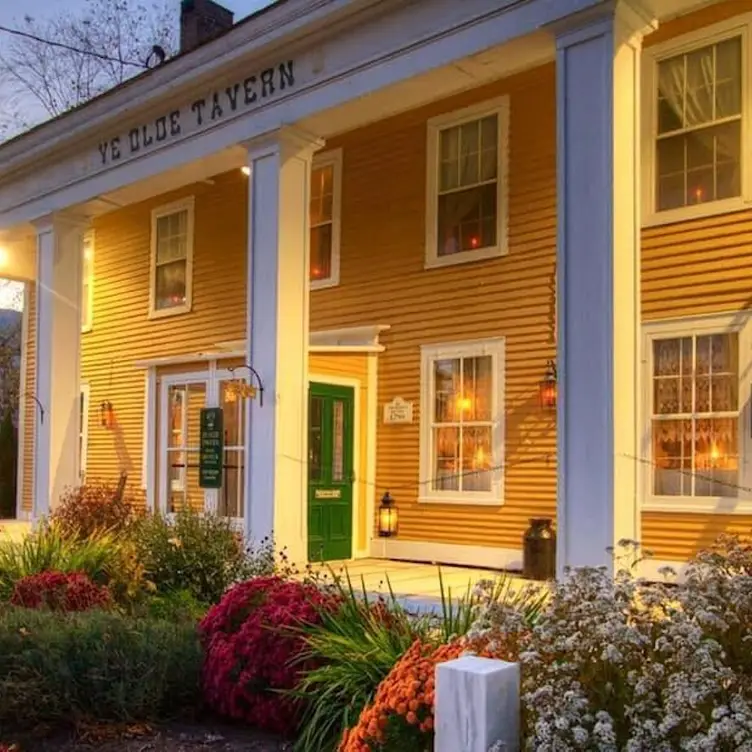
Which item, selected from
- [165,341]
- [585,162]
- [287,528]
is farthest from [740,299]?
[165,341]

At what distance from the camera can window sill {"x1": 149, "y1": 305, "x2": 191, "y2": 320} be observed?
14644mm

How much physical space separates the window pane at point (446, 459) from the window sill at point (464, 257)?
75.8 inches

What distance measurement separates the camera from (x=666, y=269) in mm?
9070

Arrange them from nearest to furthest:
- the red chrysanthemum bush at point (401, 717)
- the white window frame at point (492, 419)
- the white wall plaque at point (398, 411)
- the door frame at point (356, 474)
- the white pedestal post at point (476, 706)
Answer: the white pedestal post at point (476, 706), the red chrysanthemum bush at point (401, 717), the white window frame at point (492, 419), the white wall plaque at point (398, 411), the door frame at point (356, 474)

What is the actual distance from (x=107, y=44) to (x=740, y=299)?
23.2 meters

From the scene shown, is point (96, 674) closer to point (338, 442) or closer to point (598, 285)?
point (598, 285)

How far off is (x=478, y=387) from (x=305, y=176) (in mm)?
3042

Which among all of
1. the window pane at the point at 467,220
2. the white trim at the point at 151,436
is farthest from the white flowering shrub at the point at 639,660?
the white trim at the point at 151,436

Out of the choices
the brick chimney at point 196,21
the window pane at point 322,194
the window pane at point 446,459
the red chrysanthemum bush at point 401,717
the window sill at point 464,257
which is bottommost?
the red chrysanthemum bush at point 401,717

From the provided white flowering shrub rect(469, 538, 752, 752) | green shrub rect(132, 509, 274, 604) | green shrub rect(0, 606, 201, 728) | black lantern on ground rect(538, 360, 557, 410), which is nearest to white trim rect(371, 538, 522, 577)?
black lantern on ground rect(538, 360, 557, 410)

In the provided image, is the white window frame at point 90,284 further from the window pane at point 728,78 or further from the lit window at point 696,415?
the window pane at point 728,78

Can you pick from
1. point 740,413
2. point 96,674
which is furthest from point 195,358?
point 96,674

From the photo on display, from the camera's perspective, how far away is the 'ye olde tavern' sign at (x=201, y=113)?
9578 mm

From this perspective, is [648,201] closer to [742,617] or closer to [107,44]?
[742,617]
